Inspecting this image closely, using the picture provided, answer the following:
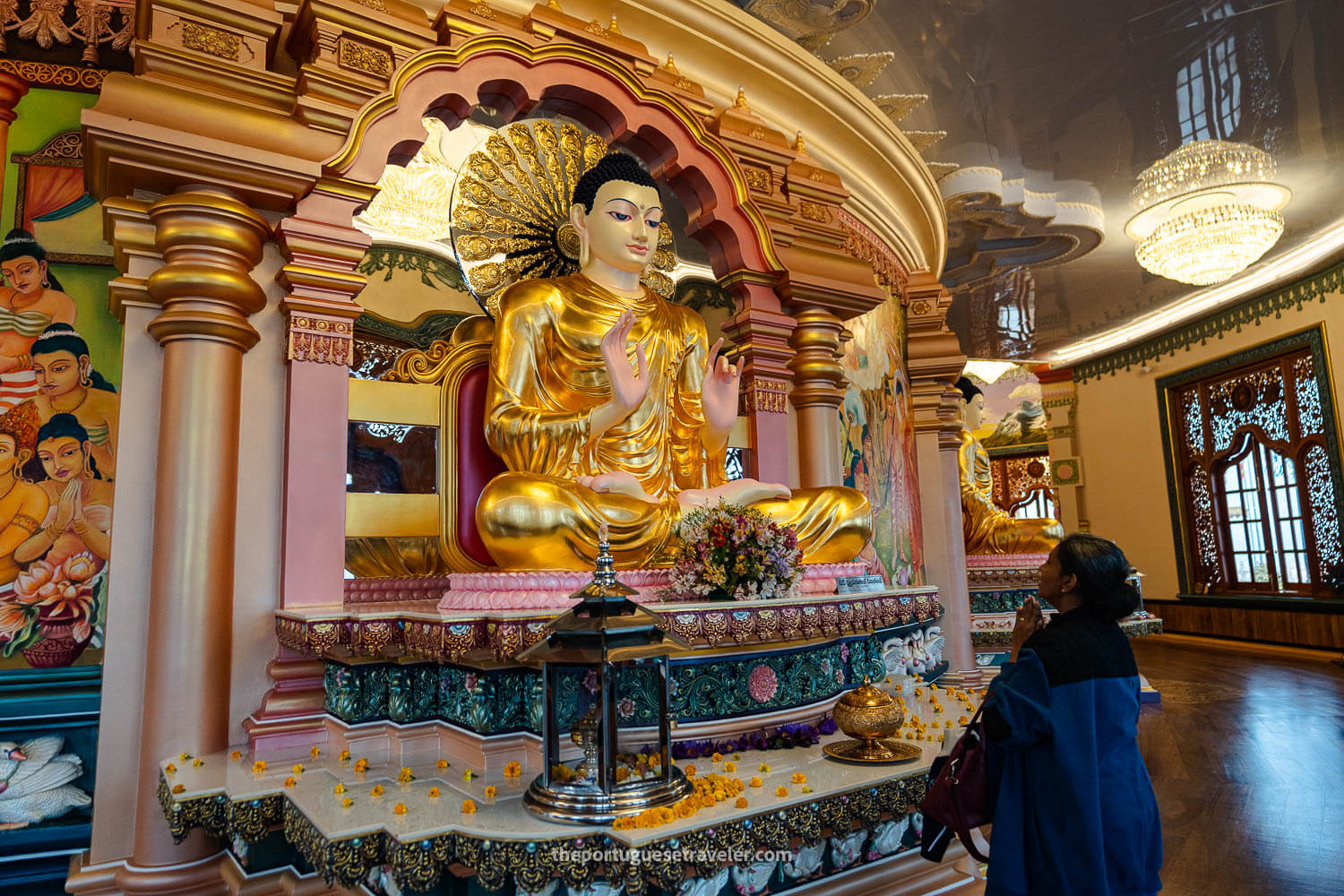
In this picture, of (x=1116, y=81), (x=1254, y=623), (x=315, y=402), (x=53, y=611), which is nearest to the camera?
(x=53, y=611)

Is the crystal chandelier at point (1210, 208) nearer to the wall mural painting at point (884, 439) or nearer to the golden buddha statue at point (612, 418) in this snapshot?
the wall mural painting at point (884, 439)

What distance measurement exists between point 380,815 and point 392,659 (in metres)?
0.72

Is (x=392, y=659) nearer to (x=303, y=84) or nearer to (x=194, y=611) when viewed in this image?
(x=194, y=611)

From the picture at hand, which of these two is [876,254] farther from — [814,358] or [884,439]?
[814,358]

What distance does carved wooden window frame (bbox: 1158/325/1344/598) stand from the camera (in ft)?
30.6

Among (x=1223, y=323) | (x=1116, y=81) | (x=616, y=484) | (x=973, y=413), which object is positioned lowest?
(x=616, y=484)

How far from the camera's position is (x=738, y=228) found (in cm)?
413

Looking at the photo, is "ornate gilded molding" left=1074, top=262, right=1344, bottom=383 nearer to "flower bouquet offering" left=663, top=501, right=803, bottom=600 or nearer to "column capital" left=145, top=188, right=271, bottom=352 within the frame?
"flower bouquet offering" left=663, top=501, right=803, bottom=600

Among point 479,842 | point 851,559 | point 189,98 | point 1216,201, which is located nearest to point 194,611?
point 479,842

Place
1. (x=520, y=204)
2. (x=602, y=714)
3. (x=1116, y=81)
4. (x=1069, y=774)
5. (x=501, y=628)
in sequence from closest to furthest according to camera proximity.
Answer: (x=1069, y=774)
(x=602, y=714)
(x=501, y=628)
(x=520, y=204)
(x=1116, y=81)

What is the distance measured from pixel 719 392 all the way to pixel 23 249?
266 cm

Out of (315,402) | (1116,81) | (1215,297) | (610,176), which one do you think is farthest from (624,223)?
(1215,297)

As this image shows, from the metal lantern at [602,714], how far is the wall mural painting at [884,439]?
10.3 ft

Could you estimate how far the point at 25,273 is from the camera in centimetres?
293
